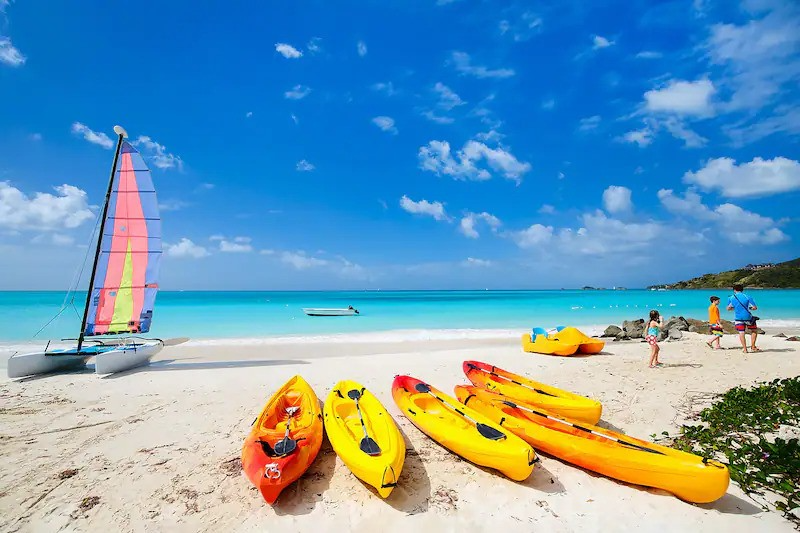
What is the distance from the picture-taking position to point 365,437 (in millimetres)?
4691

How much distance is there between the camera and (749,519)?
3715 mm

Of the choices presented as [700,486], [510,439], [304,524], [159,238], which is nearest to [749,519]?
[700,486]

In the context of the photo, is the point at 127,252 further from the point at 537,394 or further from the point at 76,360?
the point at 537,394

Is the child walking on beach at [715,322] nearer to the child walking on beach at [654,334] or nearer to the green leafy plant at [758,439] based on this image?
the child walking on beach at [654,334]

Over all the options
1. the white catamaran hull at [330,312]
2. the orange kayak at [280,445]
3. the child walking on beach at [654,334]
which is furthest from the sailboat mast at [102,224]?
the white catamaran hull at [330,312]

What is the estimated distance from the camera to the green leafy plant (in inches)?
162

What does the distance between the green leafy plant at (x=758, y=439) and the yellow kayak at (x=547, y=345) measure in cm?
485

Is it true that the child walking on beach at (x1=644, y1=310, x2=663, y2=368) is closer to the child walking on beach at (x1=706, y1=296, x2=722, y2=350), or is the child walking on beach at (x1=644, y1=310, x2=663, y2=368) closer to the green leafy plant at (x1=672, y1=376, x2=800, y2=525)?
the green leafy plant at (x1=672, y1=376, x2=800, y2=525)

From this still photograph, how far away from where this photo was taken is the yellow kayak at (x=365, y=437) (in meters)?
3.98

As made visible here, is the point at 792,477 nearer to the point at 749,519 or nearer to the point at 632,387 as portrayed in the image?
the point at 749,519

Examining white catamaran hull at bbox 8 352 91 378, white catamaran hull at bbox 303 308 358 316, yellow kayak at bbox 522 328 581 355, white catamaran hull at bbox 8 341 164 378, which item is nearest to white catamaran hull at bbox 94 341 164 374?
white catamaran hull at bbox 8 341 164 378

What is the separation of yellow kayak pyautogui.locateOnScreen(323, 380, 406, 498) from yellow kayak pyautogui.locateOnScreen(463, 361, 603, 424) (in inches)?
105

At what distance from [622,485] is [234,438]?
5.31 m

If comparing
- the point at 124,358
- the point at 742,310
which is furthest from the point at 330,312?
the point at 742,310
